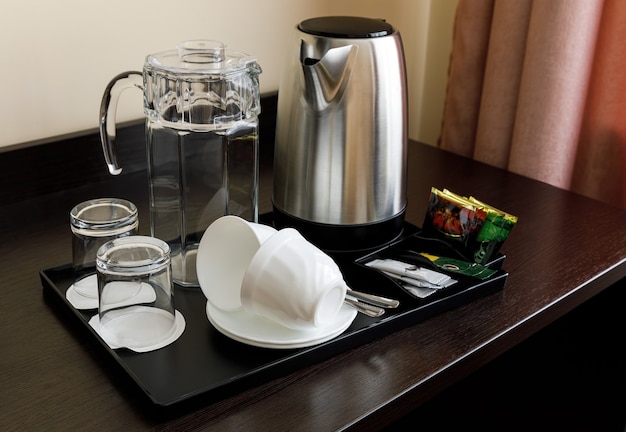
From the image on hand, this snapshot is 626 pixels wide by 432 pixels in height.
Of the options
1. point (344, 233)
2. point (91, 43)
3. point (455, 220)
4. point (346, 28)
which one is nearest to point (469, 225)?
point (455, 220)

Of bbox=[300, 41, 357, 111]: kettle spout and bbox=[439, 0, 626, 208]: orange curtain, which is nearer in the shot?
bbox=[300, 41, 357, 111]: kettle spout

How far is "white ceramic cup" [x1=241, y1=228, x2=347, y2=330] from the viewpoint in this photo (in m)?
0.60

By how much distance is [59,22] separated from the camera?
0.89 m

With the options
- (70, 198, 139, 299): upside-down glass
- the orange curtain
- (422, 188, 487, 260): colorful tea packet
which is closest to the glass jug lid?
(70, 198, 139, 299): upside-down glass

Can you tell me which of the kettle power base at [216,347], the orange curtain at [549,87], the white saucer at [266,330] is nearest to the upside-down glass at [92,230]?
the kettle power base at [216,347]

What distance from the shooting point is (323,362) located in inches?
25.0

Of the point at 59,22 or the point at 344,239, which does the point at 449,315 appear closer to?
the point at 344,239

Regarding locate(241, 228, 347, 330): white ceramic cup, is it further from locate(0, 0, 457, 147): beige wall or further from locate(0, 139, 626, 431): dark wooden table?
locate(0, 0, 457, 147): beige wall

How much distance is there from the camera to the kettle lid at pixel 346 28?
0.73 meters

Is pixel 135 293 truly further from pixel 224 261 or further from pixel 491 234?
pixel 491 234

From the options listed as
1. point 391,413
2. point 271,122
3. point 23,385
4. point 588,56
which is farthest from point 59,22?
point 588,56

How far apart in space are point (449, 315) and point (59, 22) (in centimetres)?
58

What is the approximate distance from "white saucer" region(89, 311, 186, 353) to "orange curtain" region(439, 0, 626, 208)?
654mm

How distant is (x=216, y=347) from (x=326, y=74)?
29 centimetres
